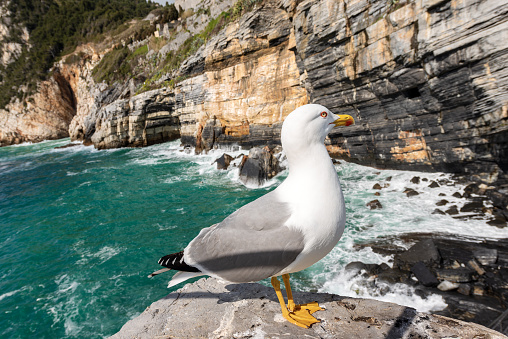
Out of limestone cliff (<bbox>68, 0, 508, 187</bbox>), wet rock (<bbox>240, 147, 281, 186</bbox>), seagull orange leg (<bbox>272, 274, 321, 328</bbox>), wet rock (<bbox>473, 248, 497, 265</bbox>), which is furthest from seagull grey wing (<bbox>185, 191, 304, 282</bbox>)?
wet rock (<bbox>240, 147, 281, 186</bbox>)

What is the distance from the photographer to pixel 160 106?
98.5 feet

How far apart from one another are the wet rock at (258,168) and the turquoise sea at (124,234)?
56cm

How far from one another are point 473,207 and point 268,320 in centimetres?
933

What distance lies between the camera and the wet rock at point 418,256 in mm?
6117

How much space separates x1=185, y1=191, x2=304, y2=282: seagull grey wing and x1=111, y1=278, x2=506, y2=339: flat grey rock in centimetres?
70

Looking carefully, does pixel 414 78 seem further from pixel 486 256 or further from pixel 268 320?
pixel 268 320

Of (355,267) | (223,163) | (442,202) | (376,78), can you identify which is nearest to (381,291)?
(355,267)

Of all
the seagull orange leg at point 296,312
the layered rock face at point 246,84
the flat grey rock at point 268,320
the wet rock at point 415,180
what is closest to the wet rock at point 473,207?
the wet rock at point 415,180

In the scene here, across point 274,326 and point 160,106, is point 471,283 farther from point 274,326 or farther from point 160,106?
point 160,106

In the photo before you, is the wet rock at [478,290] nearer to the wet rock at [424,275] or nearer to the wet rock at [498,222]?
the wet rock at [424,275]

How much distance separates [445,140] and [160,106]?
28.5 metres

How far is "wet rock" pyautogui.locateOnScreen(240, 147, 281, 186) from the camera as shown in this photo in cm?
1427

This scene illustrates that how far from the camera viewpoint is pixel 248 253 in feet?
7.04

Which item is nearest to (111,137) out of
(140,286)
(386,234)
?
(140,286)
